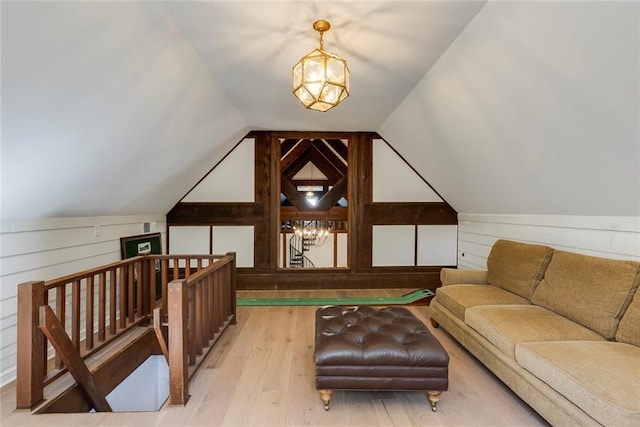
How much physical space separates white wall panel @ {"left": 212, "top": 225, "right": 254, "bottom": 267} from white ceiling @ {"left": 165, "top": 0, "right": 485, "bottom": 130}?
249 cm

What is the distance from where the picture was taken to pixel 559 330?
2.32m

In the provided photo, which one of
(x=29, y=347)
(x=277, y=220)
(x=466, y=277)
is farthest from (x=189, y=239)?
(x=466, y=277)

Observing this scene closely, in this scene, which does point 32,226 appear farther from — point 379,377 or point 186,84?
point 379,377

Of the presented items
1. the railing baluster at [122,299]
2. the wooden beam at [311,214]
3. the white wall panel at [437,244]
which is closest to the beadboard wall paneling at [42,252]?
the railing baluster at [122,299]

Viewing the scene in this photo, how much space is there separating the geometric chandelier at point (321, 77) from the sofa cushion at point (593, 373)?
85.7 inches

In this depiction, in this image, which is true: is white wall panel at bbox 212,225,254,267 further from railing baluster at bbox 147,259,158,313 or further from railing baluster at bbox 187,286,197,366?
railing baluster at bbox 187,286,197,366

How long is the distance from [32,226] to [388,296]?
14.5 feet

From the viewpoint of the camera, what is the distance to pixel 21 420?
2.04m

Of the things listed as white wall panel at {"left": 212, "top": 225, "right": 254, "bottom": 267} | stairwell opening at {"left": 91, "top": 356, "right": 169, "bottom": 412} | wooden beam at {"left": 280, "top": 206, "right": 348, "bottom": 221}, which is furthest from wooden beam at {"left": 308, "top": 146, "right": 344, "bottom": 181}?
stairwell opening at {"left": 91, "top": 356, "right": 169, "bottom": 412}

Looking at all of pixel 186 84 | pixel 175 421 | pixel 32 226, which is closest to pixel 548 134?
pixel 186 84

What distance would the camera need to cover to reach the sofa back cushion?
3.08 meters

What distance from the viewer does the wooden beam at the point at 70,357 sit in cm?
216

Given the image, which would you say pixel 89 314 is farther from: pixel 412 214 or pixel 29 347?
pixel 412 214

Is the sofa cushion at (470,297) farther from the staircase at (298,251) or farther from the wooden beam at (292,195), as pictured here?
the staircase at (298,251)
